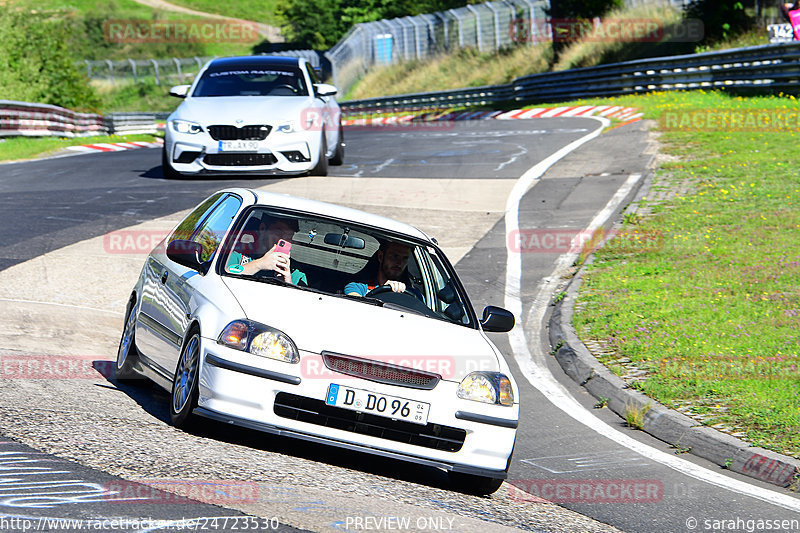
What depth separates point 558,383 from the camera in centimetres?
944

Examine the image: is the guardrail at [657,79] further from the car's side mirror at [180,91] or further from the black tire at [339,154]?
the car's side mirror at [180,91]

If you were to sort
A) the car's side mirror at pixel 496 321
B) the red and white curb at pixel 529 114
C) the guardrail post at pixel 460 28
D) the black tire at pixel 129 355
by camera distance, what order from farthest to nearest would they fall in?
the guardrail post at pixel 460 28
the red and white curb at pixel 529 114
the black tire at pixel 129 355
the car's side mirror at pixel 496 321

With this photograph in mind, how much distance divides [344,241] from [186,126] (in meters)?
10.2

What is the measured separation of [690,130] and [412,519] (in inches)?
798

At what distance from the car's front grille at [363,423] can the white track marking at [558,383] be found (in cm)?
202

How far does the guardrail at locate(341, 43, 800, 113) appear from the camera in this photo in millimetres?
28203

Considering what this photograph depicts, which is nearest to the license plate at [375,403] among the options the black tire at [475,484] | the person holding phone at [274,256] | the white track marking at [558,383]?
the black tire at [475,484]

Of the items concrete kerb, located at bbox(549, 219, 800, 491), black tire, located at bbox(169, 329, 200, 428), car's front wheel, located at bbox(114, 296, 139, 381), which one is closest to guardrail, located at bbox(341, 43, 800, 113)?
concrete kerb, located at bbox(549, 219, 800, 491)

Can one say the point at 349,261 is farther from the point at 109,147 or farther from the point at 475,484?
the point at 109,147

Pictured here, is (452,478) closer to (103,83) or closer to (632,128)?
(632,128)

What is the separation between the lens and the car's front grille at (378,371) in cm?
595

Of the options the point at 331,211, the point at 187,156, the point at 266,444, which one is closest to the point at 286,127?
the point at 187,156

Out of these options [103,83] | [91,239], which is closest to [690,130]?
[91,239]

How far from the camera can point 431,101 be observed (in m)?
43.4
